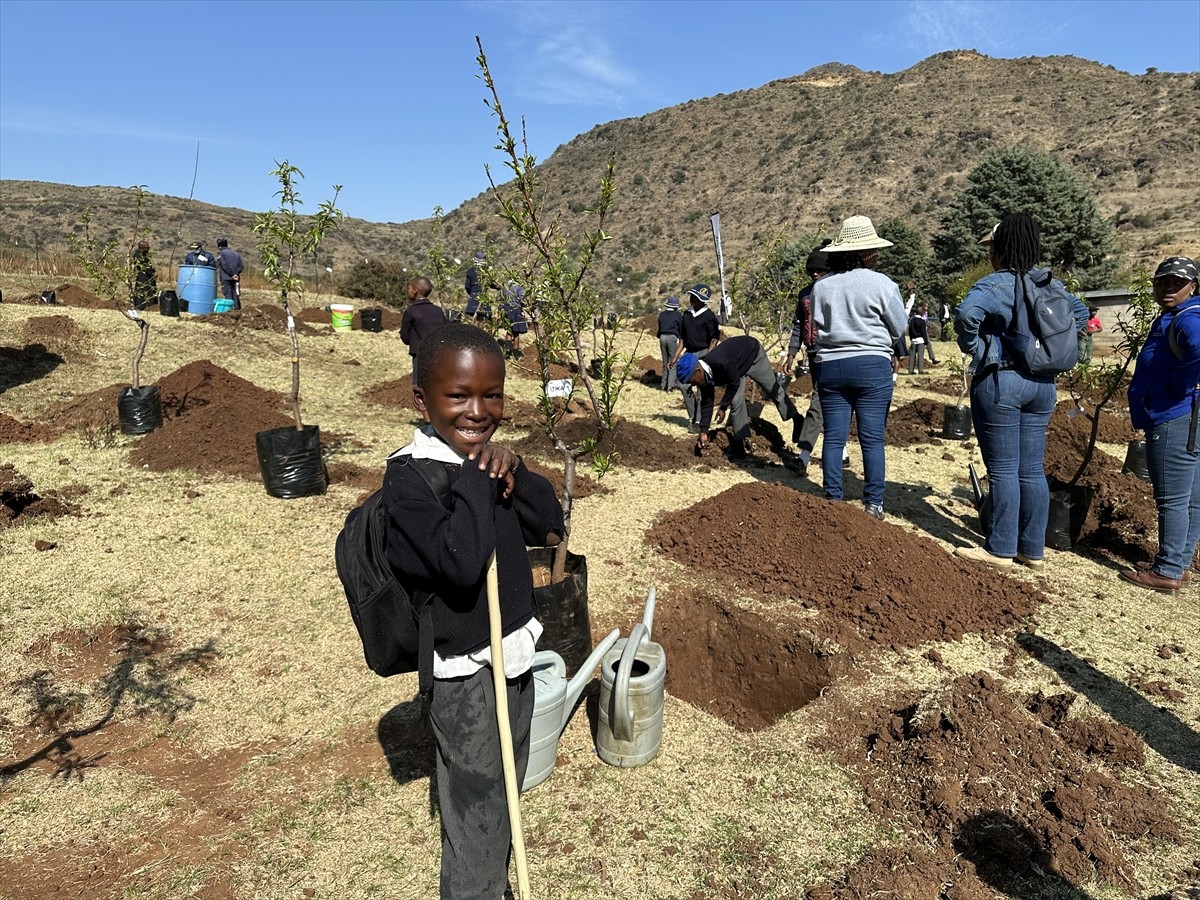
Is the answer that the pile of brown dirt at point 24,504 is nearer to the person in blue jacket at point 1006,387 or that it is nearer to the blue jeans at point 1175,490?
the person in blue jacket at point 1006,387

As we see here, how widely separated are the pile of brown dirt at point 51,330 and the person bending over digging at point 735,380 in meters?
10.1

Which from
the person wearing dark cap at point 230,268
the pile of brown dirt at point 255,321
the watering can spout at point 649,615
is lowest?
the watering can spout at point 649,615

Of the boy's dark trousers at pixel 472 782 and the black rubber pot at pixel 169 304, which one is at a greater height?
the black rubber pot at pixel 169 304

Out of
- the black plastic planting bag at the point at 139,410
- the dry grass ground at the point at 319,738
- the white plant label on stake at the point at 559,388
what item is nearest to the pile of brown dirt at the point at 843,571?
→ the dry grass ground at the point at 319,738

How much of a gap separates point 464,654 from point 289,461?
501cm

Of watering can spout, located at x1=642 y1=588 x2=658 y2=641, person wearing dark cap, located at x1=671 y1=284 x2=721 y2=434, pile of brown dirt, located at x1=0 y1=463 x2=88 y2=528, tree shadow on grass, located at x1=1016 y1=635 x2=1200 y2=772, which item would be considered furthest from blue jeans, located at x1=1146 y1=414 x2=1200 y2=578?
pile of brown dirt, located at x1=0 y1=463 x2=88 y2=528

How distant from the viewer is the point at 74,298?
15.8 meters

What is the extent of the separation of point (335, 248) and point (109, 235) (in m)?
19.4

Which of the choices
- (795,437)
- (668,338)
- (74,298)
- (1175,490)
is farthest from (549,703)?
(74,298)

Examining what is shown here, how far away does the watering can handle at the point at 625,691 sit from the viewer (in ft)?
8.82

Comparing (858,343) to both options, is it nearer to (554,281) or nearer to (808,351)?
(808,351)

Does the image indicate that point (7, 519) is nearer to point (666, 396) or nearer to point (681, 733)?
point (681, 733)

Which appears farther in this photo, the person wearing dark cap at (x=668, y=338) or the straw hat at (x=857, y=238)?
the person wearing dark cap at (x=668, y=338)

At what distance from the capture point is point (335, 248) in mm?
65812
